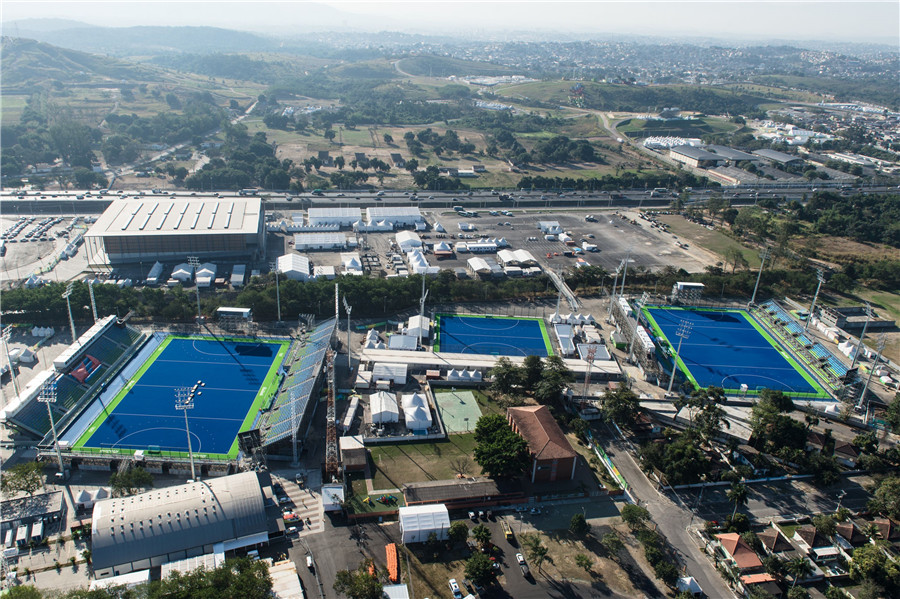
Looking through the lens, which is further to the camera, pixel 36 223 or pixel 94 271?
pixel 36 223

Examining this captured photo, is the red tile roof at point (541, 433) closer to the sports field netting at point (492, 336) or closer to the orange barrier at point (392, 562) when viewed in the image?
the orange barrier at point (392, 562)

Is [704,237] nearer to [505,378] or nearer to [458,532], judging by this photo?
[505,378]

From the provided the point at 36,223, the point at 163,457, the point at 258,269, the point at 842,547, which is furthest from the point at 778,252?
the point at 36,223

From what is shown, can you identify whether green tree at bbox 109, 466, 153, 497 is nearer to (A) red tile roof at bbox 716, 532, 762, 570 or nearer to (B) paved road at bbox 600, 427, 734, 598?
(B) paved road at bbox 600, 427, 734, 598

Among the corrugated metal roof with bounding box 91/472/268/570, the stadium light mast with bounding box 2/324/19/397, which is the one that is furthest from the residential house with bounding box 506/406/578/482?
the stadium light mast with bounding box 2/324/19/397

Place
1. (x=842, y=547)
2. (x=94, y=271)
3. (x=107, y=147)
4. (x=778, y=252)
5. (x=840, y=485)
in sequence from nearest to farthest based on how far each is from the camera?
1. (x=842, y=547)
2. (x=840, y=485)
3. (x=94, y=271)
4. (x=778, y=252)
5. (x=107, y=147)

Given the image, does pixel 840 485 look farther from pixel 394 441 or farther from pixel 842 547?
pixel 394 441
